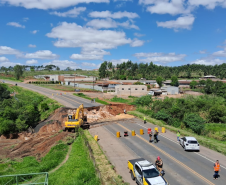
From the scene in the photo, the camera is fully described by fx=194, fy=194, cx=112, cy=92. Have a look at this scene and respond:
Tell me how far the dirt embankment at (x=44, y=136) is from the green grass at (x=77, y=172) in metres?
5.67

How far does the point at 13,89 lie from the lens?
84.5 meters

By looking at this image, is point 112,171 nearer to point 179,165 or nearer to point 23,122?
point 179,165

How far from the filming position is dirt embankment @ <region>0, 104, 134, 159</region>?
26.1m

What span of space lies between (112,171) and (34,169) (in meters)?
8.38

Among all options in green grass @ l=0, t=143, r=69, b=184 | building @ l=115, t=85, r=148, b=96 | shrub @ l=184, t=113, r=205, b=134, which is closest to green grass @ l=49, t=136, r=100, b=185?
green grass @ l=0, t=143, r=69, b=184

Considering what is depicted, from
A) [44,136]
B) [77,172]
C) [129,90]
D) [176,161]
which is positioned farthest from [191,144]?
[129,90]

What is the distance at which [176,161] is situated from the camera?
19172 millimetres

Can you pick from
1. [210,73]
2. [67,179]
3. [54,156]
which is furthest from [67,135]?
[210,73]

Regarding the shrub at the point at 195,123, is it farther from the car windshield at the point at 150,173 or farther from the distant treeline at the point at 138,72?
the distant treeline at the point at 138,72

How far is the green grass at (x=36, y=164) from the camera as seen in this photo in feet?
63.5

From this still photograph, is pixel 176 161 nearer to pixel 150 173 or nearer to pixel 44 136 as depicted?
pixel 150 173

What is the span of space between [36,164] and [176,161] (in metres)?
15.0

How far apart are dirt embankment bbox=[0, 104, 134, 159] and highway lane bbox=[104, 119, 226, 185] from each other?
35.3ft

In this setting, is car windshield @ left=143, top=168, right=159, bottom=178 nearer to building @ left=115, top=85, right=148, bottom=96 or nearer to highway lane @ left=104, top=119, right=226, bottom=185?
highway lane @ left=104, top=119, right=226, bottom=185
